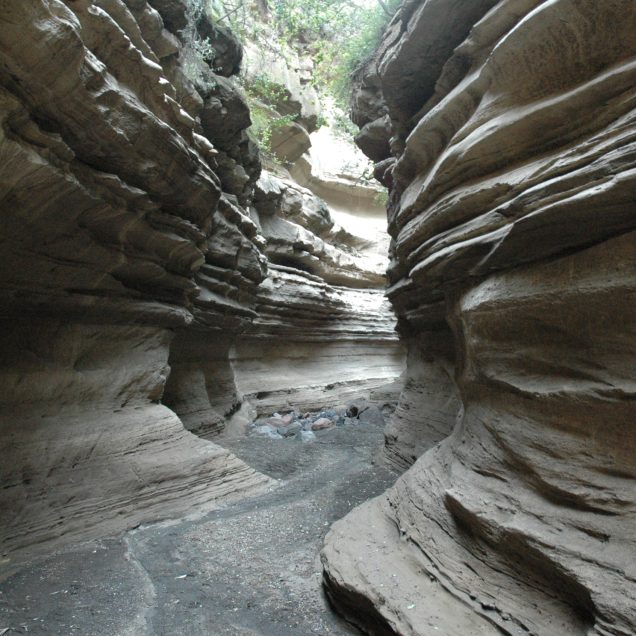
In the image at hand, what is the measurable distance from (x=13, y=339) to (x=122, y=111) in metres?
2.66

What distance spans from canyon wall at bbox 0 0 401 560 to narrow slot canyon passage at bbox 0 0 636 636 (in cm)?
3

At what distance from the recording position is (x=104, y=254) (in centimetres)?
439

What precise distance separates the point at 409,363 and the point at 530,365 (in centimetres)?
412

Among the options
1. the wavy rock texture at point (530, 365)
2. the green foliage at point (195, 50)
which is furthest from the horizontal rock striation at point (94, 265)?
the wavy rock texture at point (530, 365)

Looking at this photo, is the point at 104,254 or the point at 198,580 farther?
the point at 104,254

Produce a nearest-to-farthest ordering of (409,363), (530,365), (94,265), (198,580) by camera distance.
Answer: (530,365) → (198,580) → (94,265) → (409,363)

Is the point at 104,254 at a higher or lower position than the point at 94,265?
higher

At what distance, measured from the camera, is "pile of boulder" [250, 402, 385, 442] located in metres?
8.23

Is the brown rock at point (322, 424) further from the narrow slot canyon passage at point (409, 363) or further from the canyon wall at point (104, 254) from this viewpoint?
the canyon wall at point (104, 254)

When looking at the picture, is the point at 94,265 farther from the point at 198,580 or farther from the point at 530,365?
the point at 530,365

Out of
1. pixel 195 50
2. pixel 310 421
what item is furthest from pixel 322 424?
pixel 195 50

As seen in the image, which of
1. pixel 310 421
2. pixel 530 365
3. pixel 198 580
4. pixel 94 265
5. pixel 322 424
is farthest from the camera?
pixel 310 421

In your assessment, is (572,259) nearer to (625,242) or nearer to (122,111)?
(625,242)

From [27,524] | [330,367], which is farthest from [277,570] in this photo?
[330,367]
